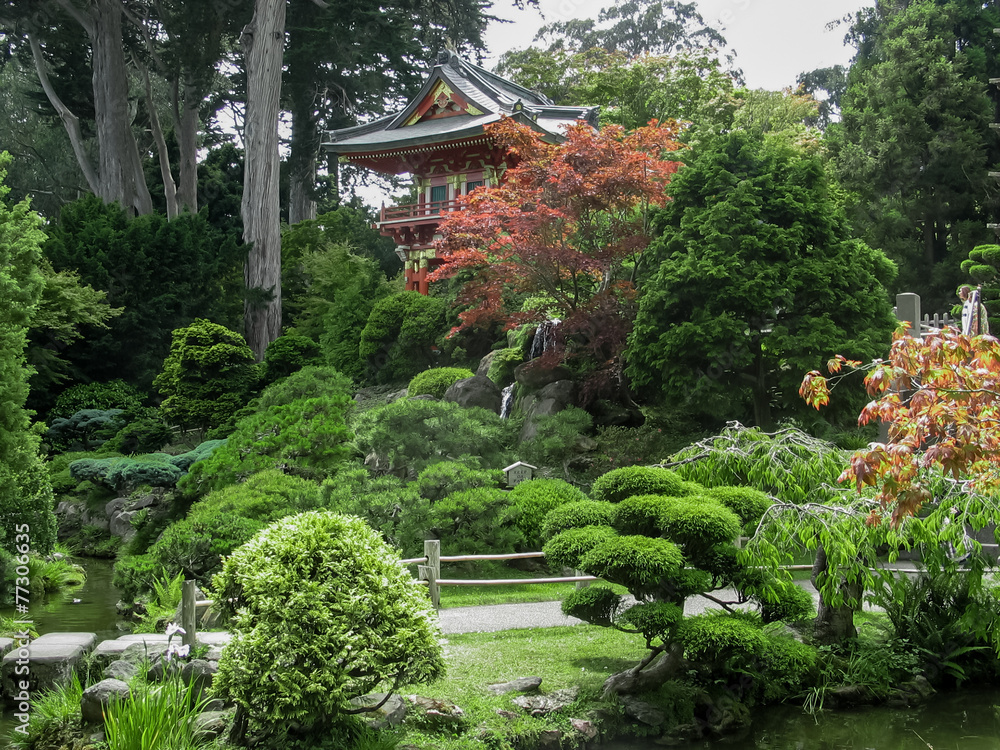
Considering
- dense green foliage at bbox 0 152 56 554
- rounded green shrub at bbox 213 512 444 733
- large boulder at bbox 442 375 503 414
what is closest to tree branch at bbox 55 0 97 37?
dense green foliage at bbox 0 152 56 554

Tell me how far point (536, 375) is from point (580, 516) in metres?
6.74

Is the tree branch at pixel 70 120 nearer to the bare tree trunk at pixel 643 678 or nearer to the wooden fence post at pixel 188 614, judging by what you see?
the wooden fence post at pixel 188 614

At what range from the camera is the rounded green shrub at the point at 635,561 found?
5.84 meters

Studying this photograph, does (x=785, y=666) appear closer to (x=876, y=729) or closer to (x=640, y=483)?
(x=876, y=729)

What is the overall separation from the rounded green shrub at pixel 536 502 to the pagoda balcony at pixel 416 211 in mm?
11356

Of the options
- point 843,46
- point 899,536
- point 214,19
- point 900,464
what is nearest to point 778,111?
point 843,46

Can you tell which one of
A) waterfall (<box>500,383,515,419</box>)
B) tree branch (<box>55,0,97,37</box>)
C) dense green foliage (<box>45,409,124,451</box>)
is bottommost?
dense green foliage (<box>45,409,124,451</box>)

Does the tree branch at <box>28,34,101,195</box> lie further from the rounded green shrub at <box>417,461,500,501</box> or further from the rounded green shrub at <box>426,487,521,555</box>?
the rounded green shrub at <box>426,487,521,555</box>

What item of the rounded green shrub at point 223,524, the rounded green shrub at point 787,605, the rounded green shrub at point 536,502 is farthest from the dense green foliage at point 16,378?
the rounded green shrub at point 787,605

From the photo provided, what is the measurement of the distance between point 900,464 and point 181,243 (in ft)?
62.1

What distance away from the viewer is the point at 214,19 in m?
21.8

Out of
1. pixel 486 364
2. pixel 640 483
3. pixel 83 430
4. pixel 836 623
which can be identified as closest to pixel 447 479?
pixel 640 483

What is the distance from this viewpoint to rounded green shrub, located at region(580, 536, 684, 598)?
5.84 meters

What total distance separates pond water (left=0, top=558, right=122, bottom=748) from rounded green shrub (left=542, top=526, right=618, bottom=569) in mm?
4878
